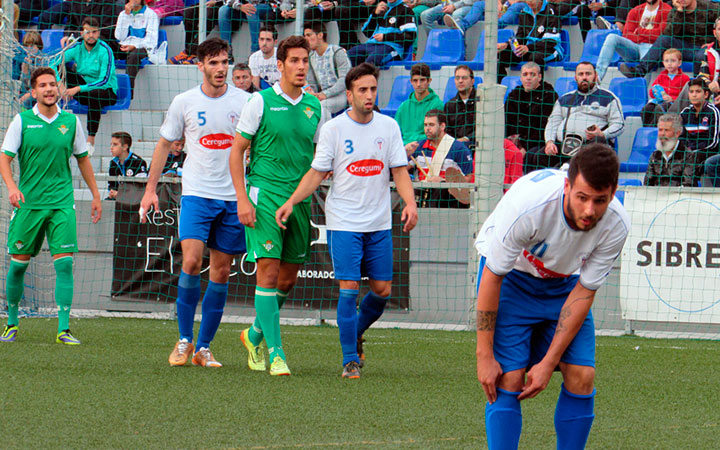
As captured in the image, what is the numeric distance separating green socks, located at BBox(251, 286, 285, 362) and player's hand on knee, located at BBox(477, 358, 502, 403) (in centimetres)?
293

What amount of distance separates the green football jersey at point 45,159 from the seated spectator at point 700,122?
22.0 ft

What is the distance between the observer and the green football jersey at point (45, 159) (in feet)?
26.9

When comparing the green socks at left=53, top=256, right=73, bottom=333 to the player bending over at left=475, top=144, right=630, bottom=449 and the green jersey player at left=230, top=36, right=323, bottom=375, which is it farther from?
the player bending over at left=475, top=144, right=630, bottom=449

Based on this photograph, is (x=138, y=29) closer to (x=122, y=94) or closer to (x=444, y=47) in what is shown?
(x=122, y=94)

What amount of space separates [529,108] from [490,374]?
8421mm

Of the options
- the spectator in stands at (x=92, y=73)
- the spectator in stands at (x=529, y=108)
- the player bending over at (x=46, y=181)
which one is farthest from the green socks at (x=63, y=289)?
the spectator in stands at (x=92, y=73)

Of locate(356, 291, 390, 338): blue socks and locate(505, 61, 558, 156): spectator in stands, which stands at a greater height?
locate(505, 61, 558, 156): spectator in stands

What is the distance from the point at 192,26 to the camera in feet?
52.2

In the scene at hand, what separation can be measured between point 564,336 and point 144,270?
7.86 meters

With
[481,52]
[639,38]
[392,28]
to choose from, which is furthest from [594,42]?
[392,28]

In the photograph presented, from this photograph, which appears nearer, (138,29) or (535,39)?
(535,39)

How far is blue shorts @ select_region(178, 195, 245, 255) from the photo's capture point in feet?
22.9

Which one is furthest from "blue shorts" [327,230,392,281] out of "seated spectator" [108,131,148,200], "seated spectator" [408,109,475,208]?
"seated spectator" [108,131,148,200]

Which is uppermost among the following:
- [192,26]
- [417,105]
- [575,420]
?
[192,26]
